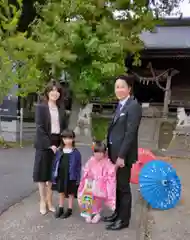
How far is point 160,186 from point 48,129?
5.25 ft

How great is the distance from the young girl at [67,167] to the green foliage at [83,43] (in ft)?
17.9

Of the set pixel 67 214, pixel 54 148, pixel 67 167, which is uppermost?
pixel 54 148

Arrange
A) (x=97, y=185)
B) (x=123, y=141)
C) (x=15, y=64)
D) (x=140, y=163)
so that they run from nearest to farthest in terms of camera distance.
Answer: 1. (x=123, y=141)
2. (x=97, y=185)
3. (x=140, y=163)
4. (x=15, y=64)

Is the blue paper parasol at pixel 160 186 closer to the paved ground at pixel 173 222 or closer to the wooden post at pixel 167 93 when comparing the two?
the paved ground at pixel 173 222

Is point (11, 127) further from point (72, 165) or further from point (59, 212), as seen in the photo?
point (72, 165)

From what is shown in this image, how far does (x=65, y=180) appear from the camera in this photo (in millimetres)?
3350

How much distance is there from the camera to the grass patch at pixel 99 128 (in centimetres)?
986

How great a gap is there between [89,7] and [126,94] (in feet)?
22.6

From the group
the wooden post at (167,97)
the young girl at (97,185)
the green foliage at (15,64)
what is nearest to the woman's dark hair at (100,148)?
the young girl at (97,185)

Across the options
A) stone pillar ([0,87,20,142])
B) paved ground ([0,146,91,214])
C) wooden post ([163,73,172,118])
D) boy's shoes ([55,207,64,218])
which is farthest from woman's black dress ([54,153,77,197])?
wooden post ([163,73,172,118])

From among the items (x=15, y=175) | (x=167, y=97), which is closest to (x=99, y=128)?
(x=167, y=97)

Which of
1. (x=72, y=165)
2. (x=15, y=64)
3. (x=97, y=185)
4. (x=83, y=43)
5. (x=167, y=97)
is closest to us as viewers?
(x=97, y=185)

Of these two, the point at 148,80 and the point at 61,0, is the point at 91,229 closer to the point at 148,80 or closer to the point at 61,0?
the point at 61,0

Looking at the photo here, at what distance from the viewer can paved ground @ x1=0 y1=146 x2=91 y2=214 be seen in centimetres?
415
